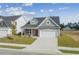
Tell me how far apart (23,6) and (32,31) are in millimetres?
402

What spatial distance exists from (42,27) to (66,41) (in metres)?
0.42

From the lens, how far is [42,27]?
18.5ft

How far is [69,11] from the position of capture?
5.58 meters

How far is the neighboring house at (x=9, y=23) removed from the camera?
5590 mm

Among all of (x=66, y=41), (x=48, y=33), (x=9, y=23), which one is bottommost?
(x=66, y=41)

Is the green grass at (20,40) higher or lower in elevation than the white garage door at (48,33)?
lower

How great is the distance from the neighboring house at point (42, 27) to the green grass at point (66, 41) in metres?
0.09

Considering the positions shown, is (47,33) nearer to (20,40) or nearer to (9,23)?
(20,40)

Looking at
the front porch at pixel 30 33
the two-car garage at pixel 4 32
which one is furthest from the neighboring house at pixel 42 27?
the two-car garage at pixel 4 32

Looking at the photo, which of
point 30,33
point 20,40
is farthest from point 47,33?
point 20,40

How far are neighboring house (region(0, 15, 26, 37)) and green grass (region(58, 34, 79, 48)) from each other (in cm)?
61

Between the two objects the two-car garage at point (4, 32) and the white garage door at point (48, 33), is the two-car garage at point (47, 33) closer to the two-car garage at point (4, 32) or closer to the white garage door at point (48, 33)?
the white garage door at point (48, 33)
